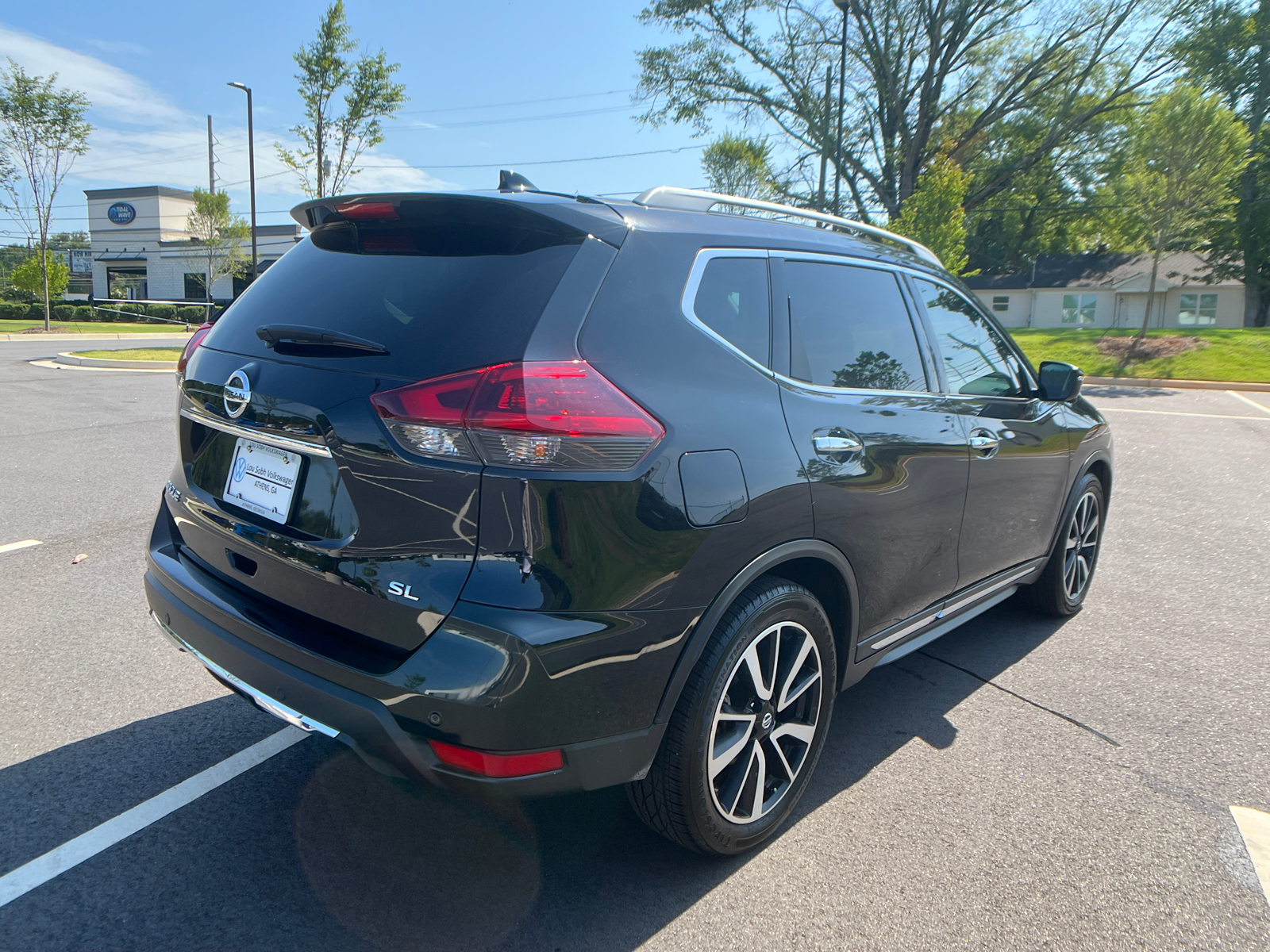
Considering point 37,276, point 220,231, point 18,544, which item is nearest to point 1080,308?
point 220,231

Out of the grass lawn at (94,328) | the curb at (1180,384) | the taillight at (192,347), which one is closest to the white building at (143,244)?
the grass lawn at (94,328)

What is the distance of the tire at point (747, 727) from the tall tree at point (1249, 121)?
164 feet

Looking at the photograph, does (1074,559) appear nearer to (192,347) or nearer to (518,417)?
(518,417)

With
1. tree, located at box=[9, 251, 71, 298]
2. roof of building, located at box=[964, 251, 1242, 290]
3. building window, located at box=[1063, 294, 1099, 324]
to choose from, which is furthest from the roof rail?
building window, located at box=[1063, 294, 1099, 324]

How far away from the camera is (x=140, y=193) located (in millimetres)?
65750

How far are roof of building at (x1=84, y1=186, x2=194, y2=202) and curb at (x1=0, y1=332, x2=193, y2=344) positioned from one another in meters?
39.2

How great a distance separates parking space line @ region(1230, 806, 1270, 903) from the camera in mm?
2559

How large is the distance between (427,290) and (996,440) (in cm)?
240

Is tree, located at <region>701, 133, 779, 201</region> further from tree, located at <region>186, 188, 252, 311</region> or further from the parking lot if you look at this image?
the parking lot

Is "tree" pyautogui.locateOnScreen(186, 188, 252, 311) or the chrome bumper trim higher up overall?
"tree" pyautogui.locateOnScreen(186, 188, 252, 311)

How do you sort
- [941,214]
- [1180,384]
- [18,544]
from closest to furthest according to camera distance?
[18,544], [1180,384], [941,214]

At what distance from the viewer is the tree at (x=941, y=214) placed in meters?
25.2

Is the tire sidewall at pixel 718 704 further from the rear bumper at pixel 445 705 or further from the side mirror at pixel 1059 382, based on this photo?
the side mirror at pixel 1059 382

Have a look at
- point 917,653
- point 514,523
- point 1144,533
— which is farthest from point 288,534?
point 1144,533
